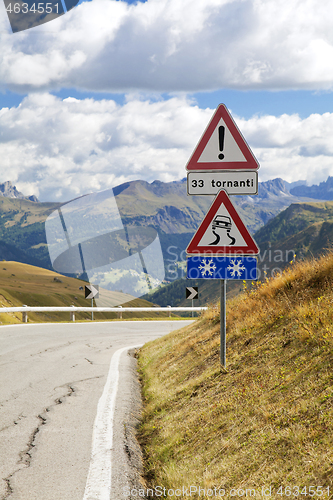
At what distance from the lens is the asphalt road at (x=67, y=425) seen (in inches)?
137

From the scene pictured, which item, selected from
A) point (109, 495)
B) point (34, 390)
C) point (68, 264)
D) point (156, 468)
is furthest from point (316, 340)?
point (68, 264)

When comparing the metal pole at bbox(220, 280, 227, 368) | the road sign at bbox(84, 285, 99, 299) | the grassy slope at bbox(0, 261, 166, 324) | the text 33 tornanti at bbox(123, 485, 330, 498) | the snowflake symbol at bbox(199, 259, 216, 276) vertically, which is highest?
the snowflake symbol at bbox(199, 259, 216, 276)

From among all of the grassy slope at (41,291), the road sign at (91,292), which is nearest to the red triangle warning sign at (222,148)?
the road sign at (91,292)

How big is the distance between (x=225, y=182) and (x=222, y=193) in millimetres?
199

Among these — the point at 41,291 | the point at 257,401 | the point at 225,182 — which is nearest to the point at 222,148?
the point at 225,182

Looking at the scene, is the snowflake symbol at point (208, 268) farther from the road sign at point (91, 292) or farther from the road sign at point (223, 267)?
the road sign at point (91, 292)

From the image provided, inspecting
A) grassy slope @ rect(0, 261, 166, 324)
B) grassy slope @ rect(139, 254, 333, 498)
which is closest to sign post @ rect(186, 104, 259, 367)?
grassy slope @ rect(139, 254, 333, 498)

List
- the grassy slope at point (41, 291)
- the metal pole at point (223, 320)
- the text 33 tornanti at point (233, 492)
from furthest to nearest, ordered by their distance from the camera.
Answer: the grassy slope at point (41, 291) → the metal pole at point (223, 320) → the text 33 tornanti at point (233, 492)

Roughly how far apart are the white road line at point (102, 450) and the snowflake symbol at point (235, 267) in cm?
240

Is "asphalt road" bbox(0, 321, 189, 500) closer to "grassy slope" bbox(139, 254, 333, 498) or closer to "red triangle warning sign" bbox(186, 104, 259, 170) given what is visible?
"grassy slope" bbox(139, 254, 333, 498)

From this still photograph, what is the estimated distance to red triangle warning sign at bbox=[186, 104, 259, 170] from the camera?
5.18m

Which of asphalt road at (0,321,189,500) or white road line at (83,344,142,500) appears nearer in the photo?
white road line at (83,344,142,500)

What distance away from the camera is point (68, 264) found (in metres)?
10.7

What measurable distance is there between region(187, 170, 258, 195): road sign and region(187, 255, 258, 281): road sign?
2.75ft
